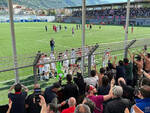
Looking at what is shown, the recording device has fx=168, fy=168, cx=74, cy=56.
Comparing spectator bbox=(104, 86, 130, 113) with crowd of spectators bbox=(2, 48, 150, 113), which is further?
spectator bbox=(104, 86, 130, 113)

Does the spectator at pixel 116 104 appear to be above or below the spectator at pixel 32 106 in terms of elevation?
above

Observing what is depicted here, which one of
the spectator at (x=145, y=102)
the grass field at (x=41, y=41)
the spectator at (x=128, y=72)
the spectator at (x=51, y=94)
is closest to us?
the spectator at (x=145, y=102)

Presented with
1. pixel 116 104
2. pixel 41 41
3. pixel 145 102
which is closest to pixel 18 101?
pixel 116 104

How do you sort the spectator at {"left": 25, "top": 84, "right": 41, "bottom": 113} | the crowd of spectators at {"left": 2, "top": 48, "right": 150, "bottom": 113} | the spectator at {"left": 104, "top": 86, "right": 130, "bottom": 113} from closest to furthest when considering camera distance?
the crowd of spectators at {"left": 2, "top": 48, "right": 150, "bottom": 113}
the spectator at {"left": 104, "top": 86, "right": 130, "bottom": 113}
the spectator at {"left": 25, "top": 84, "right": 41, "bottom": 113}

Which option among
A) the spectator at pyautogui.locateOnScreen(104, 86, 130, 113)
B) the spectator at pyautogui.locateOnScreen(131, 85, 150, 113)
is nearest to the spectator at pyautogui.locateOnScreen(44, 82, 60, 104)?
the spectator at pyautogui.locateOnScreen(104, 86, 130, 113)

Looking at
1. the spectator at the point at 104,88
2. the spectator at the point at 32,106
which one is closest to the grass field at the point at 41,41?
the spectator at the point at 32,106

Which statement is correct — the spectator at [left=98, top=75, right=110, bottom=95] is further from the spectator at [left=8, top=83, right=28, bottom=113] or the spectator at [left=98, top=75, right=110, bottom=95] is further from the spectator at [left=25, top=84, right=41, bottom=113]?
the spectator at [left=8, top=83, right=28, bottom=113]

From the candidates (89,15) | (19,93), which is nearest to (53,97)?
(19,93)

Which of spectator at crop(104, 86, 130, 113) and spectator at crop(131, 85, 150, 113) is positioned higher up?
spectator at crop(131, 85, 150, 113)

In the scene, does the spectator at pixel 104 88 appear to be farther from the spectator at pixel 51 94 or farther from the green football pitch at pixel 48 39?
the green football pitch at pixel 48 39

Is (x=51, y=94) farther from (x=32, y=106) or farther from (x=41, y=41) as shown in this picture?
(x=41, y=41)

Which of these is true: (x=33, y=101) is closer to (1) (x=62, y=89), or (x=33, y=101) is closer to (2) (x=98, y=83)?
(1) (x=62, y=89)

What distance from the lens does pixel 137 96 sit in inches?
173

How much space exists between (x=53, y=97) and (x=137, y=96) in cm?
218
